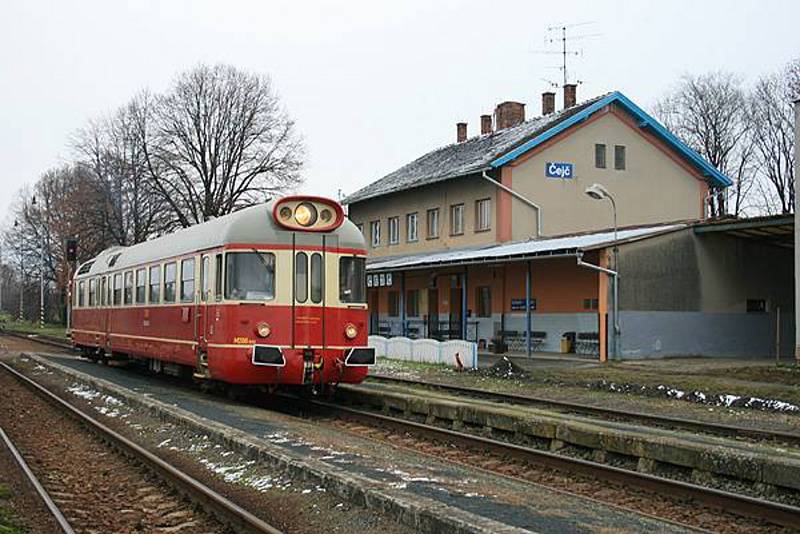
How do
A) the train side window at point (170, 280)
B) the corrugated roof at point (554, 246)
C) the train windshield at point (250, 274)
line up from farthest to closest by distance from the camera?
the corrugated roof at point (554, 246), the train side window at point (170, 280), the train windshield at point (250, 274)

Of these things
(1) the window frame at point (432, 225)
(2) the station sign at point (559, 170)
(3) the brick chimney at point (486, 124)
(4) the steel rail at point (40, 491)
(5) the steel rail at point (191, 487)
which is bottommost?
(4) the steel rail at point (40, 491)

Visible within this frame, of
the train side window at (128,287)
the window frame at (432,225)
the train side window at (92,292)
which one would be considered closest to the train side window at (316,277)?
the train side window at (128,287)

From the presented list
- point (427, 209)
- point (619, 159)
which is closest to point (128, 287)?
point (427, 209)

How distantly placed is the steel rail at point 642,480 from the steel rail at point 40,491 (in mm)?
4955

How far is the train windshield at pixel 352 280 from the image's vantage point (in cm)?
1471

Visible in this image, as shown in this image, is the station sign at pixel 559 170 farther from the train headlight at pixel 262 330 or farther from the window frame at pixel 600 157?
the train headlight at pixel 262 330

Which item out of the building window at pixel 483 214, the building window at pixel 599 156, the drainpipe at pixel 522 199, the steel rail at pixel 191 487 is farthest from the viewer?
the building window at pixel 599 156

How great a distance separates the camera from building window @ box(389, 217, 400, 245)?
39281mm

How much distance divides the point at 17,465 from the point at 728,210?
47.6m

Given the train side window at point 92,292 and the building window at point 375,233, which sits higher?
the building window at point 375,233

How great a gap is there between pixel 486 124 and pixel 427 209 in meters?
6.04

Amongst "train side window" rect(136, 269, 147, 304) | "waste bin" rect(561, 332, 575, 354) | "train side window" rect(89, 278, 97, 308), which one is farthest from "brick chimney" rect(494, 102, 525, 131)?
"train side window" rect(136, 269, 147, 304)

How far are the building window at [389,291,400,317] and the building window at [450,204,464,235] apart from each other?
4.09 m

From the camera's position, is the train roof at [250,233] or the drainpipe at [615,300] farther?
the drainpipe at [615,300]
